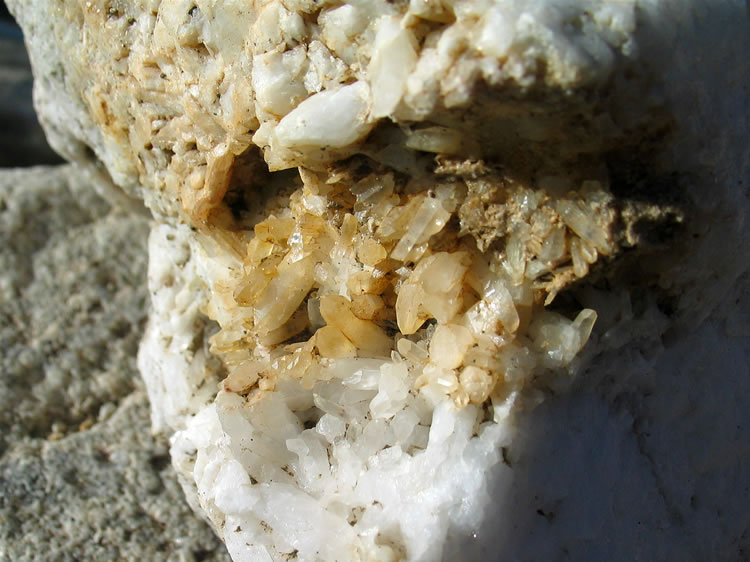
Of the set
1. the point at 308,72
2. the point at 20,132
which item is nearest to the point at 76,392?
the point at 308,72

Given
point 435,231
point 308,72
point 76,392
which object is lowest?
point 76,392

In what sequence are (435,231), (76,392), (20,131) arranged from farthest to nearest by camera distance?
(20,131), (76,392), (435,231)

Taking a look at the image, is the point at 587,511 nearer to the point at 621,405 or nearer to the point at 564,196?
the point at 621,405

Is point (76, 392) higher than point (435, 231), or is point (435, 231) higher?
point (435, 231)

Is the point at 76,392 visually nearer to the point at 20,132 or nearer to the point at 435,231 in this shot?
the point at 435,231

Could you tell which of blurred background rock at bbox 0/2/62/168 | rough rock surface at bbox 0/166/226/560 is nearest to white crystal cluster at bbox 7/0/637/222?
rough rock surface at bbox 0/166/226/560

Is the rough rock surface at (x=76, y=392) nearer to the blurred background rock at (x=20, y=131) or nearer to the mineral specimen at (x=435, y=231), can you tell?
the mineral specimen at (x=435, y=231)

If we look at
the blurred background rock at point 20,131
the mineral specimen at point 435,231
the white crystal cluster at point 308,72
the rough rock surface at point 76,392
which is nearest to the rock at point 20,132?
the blurred background rock at point 20,131
